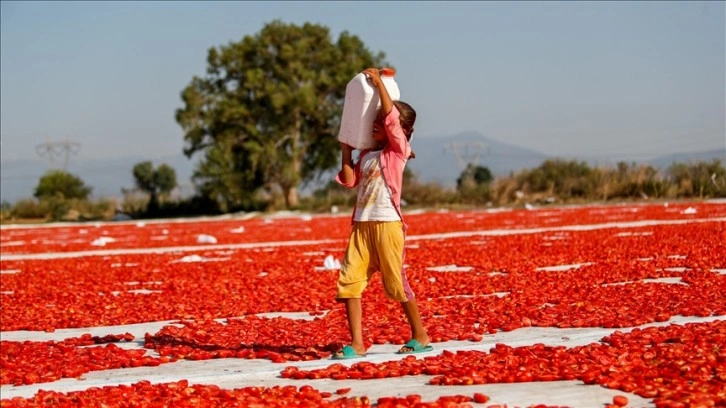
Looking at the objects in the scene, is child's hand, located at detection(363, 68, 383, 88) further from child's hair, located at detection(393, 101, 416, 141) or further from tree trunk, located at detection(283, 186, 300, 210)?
tree trunk, located at detection(283, 186, 300, 210)

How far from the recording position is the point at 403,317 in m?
9.62

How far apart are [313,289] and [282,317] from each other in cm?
258

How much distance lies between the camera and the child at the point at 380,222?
720cm

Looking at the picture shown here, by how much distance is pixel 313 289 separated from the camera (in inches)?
505

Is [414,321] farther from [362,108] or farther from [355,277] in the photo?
[362,108]

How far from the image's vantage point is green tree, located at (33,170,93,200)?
227 feet

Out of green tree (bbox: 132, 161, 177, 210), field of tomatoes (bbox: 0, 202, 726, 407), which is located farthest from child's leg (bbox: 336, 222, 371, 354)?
green tree (bbox: 132, 161, 177, 210)

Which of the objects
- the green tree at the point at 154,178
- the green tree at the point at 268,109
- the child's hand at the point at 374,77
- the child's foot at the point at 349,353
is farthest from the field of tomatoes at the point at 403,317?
the green tree at the point at 154,178

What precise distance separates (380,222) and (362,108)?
2.65 ft

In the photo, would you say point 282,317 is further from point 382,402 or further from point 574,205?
point 574,205

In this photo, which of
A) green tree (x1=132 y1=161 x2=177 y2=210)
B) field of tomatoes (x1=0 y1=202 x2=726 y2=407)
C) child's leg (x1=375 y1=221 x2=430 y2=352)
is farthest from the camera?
green tree (x1=132 y1=161 x2=177 y2=210)

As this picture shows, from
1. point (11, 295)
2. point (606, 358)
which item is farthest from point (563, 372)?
point (11, 295)

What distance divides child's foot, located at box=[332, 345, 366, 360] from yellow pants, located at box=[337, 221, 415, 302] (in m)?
0.37

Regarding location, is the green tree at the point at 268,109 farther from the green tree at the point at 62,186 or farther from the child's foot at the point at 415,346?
the child's foot at the point at 415,346
